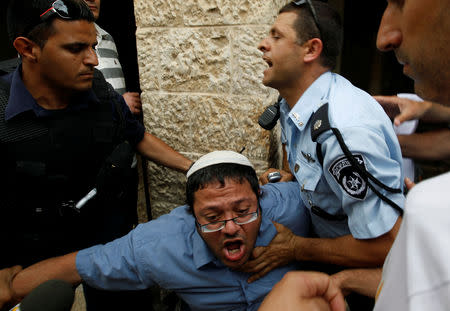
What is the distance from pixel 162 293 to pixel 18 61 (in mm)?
1987

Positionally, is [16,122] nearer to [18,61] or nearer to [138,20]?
[18,61]

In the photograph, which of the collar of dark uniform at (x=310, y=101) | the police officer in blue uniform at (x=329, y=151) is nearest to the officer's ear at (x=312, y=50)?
the police officer in blue uniform at (x=329, y=151)

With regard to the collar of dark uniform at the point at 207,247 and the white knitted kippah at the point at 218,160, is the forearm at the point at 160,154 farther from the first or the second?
the collar of dark uniform at the point at 207,247

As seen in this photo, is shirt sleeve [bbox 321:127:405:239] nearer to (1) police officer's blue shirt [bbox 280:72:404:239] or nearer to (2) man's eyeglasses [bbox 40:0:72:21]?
(1) police officer's blue shirt [bbox 280:72:404:239]

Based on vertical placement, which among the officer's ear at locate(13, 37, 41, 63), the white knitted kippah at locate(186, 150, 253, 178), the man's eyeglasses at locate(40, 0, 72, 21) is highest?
the man's eyeglasses at locate(40, 0, 72, 21)

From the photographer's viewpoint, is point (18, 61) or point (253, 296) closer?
point (253, 296)

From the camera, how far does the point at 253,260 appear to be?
4.77 feet

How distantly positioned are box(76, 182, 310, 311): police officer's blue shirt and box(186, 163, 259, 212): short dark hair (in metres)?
0.21

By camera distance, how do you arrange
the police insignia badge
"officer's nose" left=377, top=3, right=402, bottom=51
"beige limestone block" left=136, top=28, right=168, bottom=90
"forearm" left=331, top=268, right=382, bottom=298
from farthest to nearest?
"beige limestone block" left=136, top=28, right=168, bottom=90
"forearm" left=331, top=268, right=382, bottom=298
the police insignia badge
"officer's nose" left=377, top=3, right=402, bottom=51

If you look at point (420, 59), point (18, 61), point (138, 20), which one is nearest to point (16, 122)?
point (18, 61)

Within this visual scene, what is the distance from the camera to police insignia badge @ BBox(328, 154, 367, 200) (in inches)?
44.1

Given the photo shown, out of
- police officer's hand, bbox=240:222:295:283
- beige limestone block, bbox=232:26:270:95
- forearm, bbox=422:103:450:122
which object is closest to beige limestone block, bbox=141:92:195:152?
beige limestone block, bbox=232:26:270:95

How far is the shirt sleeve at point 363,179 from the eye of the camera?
1.12m

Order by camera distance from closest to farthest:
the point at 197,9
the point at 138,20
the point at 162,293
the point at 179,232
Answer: the point at 179,232
the point at 197,9
the point at 138,20
the point at 162,293
